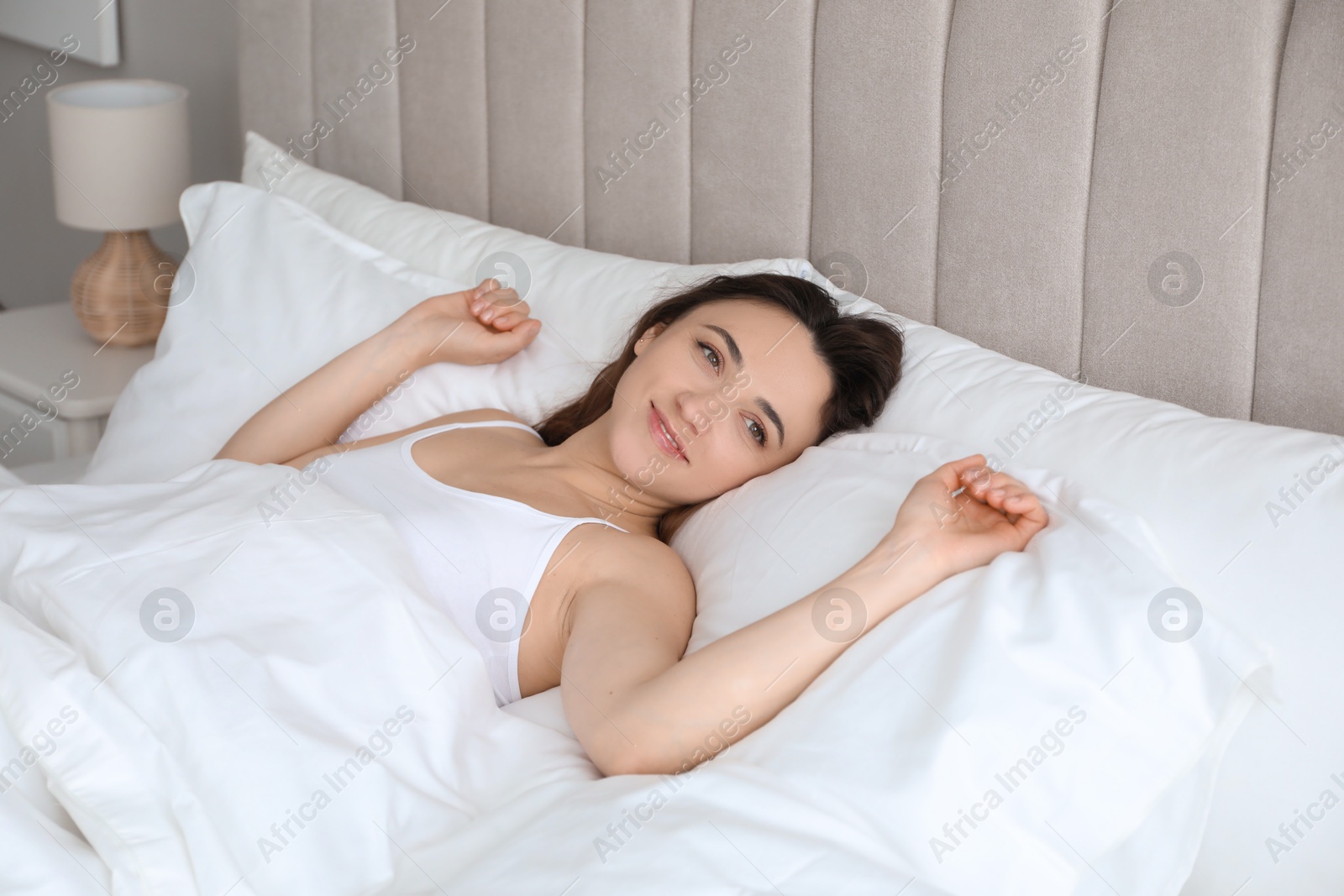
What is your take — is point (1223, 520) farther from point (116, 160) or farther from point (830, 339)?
point (116, 160)

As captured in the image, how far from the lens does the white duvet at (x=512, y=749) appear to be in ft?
2.56

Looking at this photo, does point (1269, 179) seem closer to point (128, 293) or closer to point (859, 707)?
point (859, 707)

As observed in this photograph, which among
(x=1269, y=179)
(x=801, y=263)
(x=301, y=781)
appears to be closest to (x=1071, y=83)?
(x=1269, y=179)

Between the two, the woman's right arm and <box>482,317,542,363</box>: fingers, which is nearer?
the woman's right arm

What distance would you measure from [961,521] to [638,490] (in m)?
0.45

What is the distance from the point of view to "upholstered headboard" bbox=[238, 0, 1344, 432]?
3.41 ft

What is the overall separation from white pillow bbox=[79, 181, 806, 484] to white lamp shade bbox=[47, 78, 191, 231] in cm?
46

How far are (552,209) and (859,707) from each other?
1.12 metres

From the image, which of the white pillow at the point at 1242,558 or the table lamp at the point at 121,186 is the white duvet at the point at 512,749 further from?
the table lamp at the point at 121,186

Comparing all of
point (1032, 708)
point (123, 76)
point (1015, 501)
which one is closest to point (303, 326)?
point (1015, 501)

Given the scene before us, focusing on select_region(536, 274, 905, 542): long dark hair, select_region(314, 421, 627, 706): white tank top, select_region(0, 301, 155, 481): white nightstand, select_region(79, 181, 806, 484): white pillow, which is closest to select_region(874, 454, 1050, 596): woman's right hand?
select_region(536, 274, 905, 542): long dark hair

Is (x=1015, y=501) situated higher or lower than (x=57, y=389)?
higher

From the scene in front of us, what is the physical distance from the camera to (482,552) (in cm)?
118

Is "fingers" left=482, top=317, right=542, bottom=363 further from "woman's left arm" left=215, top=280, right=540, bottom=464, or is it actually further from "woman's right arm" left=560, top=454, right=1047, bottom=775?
"woman's right arm" left=560, top=454, right=1047, bottom=775
